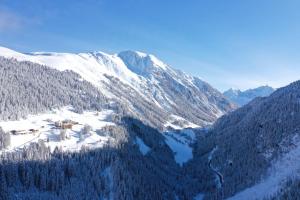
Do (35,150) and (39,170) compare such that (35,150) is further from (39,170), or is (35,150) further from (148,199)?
(148,199)

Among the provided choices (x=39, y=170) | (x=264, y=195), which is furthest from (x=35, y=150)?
(x=264, y=195)

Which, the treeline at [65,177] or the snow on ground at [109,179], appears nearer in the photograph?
the treeline at [65,177]

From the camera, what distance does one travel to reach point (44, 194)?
165m

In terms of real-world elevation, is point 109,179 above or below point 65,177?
below

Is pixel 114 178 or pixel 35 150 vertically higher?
pixel 35 150

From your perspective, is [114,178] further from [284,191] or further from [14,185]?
[284,191]

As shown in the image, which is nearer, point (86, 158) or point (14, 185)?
point (14, 185)

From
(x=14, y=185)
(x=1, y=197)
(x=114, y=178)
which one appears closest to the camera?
(x=1, y=197)

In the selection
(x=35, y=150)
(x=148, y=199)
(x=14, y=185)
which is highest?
(x=35, y=150)

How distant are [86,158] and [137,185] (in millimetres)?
27292

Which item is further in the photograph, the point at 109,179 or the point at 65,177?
the point at 109,179

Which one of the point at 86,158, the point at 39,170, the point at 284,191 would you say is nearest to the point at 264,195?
the point at 284,191

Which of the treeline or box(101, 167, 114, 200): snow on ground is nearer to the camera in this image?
the treeline

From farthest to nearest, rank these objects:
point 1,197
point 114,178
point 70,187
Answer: point 114,178, point 70,187, point 1,197
